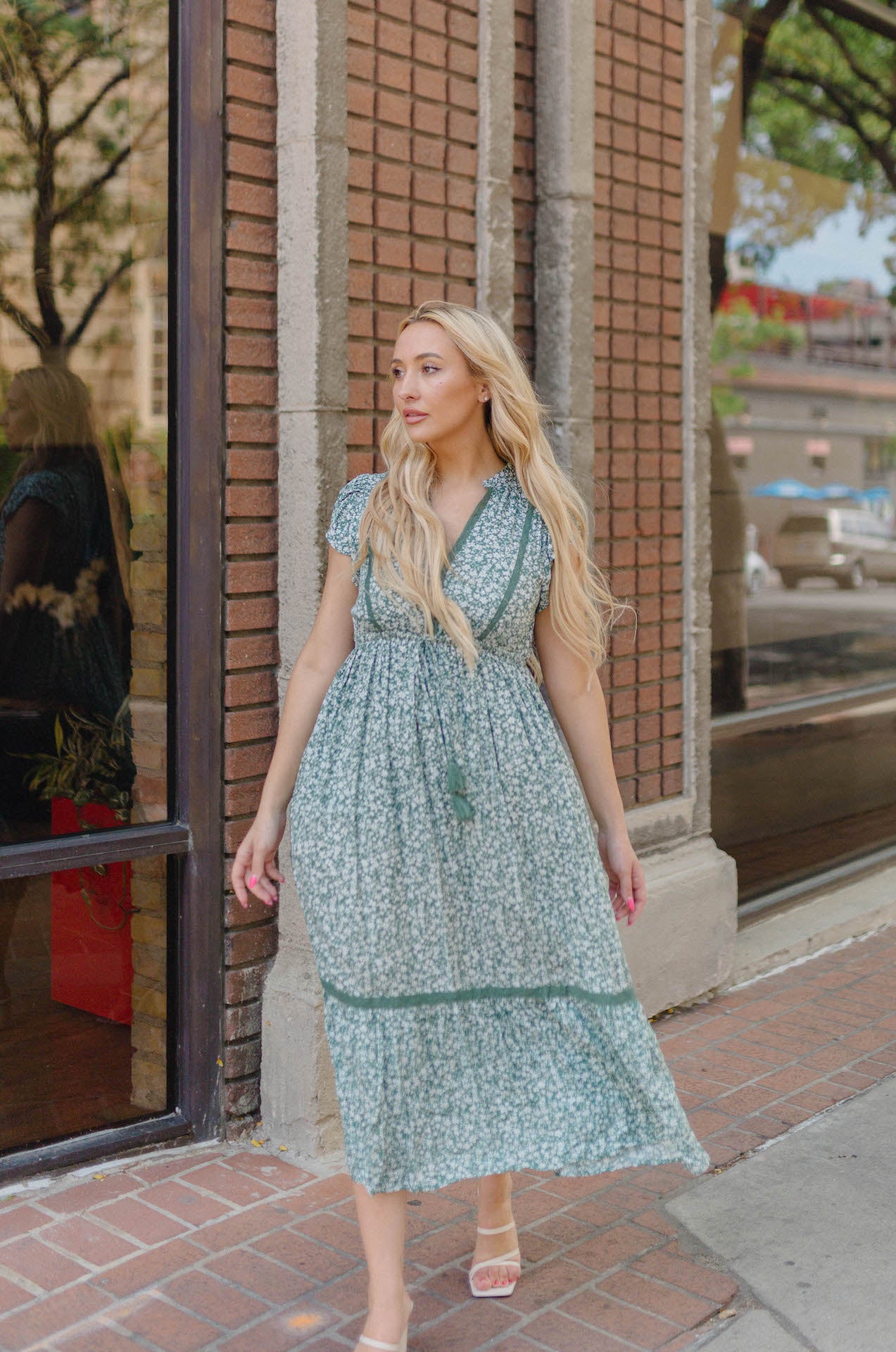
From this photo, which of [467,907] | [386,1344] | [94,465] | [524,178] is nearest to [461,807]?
[467,907]

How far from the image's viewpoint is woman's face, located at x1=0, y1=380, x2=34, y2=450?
3.93m

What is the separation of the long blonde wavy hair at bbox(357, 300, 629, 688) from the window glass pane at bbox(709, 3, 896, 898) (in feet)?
10.5

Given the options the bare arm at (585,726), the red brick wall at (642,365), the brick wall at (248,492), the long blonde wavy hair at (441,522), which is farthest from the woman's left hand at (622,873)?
the red brick wall at (642,365)

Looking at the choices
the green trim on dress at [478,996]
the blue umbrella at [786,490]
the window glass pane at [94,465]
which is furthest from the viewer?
the blue umbrella at [786,490]

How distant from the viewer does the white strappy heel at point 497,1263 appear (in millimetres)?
3035

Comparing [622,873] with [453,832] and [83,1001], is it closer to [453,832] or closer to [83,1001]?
[453,832]

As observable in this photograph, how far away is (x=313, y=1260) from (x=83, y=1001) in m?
0.99

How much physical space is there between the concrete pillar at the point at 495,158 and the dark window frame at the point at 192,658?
2.83 ft

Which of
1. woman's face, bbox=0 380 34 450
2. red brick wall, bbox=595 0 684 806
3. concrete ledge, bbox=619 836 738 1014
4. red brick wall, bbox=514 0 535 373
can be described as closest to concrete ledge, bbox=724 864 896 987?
concrete ledge, bbox=619 836 738 1014

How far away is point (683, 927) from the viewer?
4.88 meters

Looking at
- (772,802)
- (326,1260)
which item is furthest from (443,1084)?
(772,802)

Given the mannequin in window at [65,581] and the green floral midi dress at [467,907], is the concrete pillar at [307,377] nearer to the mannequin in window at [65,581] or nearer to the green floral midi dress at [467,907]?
the mannequin in window at [65,581]

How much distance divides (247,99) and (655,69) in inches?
71.1

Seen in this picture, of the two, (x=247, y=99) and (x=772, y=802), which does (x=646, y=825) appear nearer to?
(x=772, y=802)
